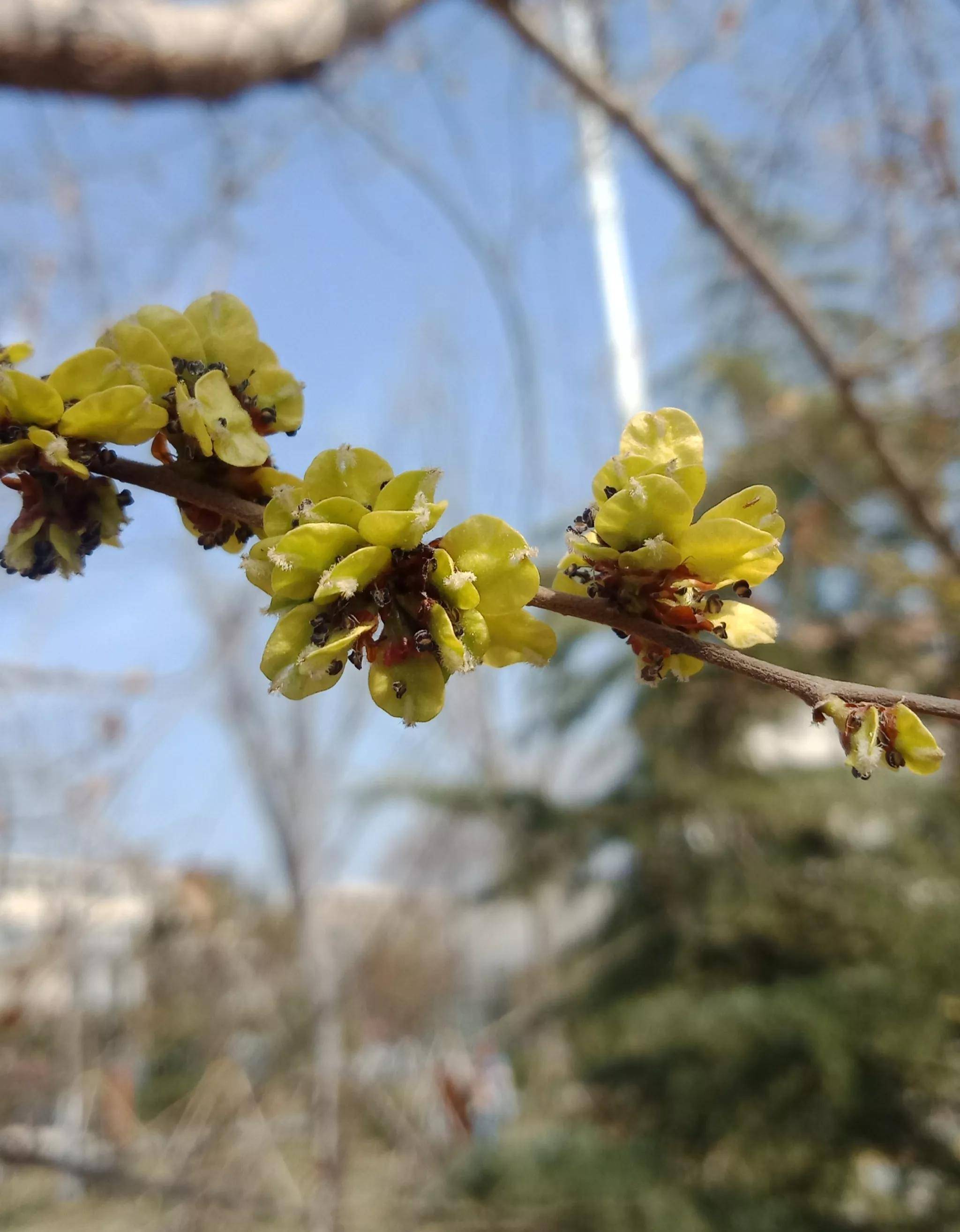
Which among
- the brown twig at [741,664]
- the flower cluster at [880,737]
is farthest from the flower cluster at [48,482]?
the flower cluster at [880,737]

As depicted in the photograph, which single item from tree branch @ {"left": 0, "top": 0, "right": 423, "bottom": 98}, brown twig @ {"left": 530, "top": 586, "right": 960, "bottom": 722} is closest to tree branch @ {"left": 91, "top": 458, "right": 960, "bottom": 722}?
brown twig @ {"left": 530, "top": 586, "right": 960, "bottom": 722}

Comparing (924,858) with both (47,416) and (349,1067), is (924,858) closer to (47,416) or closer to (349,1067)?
(349,1067)

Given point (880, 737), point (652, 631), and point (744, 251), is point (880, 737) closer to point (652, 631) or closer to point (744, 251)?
point (652, 631)

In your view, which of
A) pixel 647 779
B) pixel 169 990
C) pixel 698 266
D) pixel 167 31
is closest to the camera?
pixel 167 31

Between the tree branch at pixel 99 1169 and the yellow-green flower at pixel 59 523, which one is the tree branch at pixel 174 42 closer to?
the yellow-green flower at pixel 59 523

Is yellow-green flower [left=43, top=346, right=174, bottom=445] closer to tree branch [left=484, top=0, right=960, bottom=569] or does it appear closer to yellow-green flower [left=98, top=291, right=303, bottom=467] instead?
yellow-green flower [left=98, top=291, right=303, bottom=467]

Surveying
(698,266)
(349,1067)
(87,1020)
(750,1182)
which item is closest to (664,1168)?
(750,1182)
